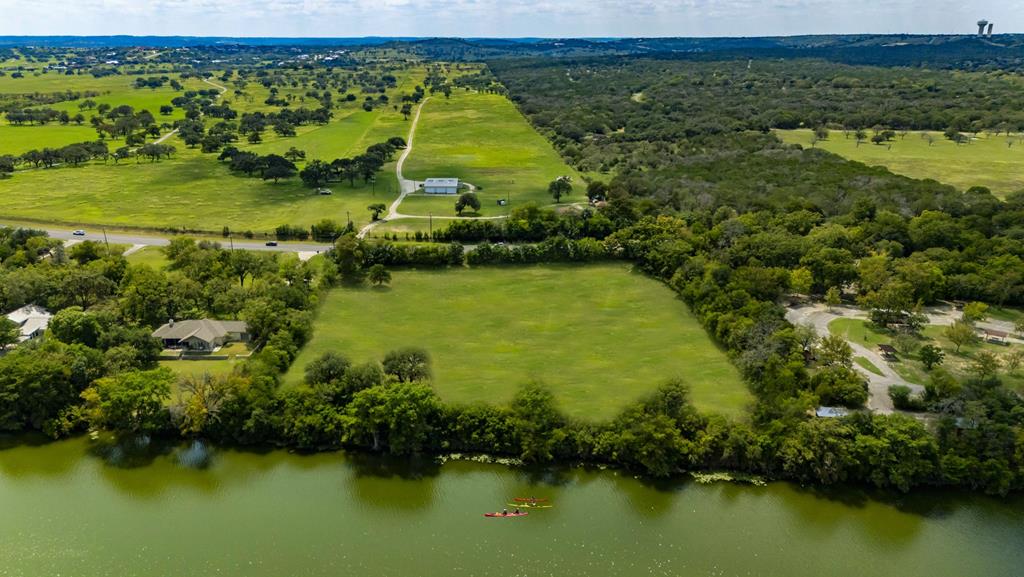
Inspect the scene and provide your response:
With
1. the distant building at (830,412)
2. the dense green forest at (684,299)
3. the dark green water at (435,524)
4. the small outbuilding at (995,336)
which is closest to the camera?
the dark green water at (435,524)

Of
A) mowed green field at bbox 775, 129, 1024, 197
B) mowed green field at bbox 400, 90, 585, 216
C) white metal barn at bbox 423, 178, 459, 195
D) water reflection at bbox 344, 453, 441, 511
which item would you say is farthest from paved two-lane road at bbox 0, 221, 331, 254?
mowed green field at bbox 775, 129, 1024, 197

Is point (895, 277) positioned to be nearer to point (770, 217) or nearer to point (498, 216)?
point (770, 217)

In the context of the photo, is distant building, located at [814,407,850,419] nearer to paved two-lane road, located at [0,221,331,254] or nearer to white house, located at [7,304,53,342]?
paved two-lane road, located at [0,221,331,254]

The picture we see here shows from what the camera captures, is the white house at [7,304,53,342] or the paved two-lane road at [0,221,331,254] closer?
the white house at [7,304,53,342]

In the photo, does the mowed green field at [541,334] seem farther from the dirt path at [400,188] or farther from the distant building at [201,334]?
the dirt path at [400,188]

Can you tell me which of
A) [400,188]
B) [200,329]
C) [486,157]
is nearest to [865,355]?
[200,329]

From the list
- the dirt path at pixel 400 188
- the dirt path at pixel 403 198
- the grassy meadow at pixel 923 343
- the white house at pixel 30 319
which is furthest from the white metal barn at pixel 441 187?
the grassy meadow at pixel 923 343

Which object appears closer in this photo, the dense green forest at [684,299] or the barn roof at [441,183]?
the dense green forest at [684,299]

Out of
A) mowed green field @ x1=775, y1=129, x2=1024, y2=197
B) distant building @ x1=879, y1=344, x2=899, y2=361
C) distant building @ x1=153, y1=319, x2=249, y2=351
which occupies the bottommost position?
distant building @ x1=879, y1=344, x2=899, y2=361
